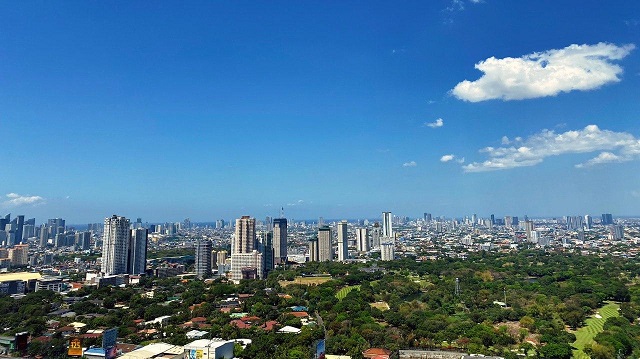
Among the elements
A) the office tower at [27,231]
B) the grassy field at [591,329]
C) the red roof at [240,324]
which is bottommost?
the grassy field at [591,329]

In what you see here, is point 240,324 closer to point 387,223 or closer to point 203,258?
point 203,258

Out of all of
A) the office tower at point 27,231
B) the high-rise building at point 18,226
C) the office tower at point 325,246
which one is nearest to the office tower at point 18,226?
the high-rise building at point 18,226

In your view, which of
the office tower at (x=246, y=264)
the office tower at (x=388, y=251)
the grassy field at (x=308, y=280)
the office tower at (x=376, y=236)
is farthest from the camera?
the office tower at (x=376, y=236)

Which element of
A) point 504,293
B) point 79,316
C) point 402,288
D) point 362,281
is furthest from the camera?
point 362,281

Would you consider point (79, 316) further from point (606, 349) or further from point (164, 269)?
point (606, 349)

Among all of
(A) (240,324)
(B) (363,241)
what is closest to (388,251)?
(B) (363,241)

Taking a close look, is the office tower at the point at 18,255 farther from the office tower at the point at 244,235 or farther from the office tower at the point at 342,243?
the office tower at the point at 342,243

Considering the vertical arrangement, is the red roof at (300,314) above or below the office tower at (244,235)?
below

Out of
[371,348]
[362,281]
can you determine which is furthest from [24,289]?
[371,348]
